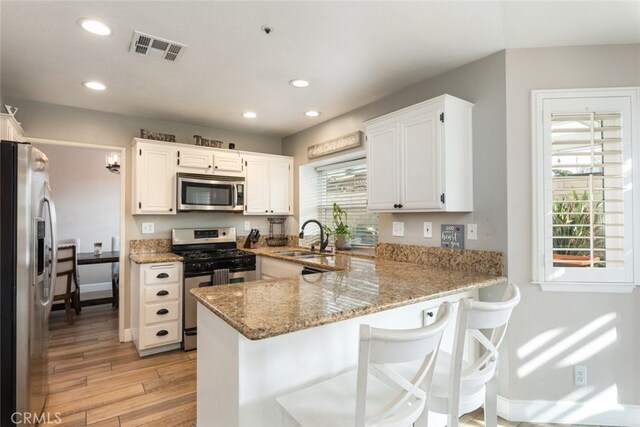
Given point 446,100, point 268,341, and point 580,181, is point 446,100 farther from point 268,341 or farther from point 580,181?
point 268,341

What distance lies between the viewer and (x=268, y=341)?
1.35 m

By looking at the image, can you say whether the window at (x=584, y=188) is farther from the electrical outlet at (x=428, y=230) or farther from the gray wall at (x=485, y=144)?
the electrical outlet at (x=428, y=230)

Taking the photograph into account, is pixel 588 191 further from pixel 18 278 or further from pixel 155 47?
pixel 18 278

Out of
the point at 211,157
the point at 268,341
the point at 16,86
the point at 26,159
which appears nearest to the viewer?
the point at 268,341

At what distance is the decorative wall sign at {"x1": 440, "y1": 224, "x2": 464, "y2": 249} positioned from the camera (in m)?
2.43

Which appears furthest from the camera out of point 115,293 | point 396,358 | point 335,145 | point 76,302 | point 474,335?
point 115,293

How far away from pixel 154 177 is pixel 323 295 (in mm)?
2727

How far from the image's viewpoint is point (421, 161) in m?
2.39

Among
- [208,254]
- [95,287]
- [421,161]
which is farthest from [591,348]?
[95,287]

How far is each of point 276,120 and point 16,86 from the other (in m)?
2.34

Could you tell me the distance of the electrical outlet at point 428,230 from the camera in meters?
2.63

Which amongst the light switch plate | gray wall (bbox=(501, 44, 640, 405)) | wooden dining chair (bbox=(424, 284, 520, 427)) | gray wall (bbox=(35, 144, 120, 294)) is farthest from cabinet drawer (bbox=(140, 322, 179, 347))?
gray wall (bbox=(35, 144, 120, 294))

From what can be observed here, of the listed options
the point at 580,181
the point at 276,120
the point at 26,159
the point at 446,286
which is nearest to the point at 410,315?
the point at 446,286

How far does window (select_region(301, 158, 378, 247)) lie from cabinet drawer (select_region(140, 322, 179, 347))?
6.12 feet
